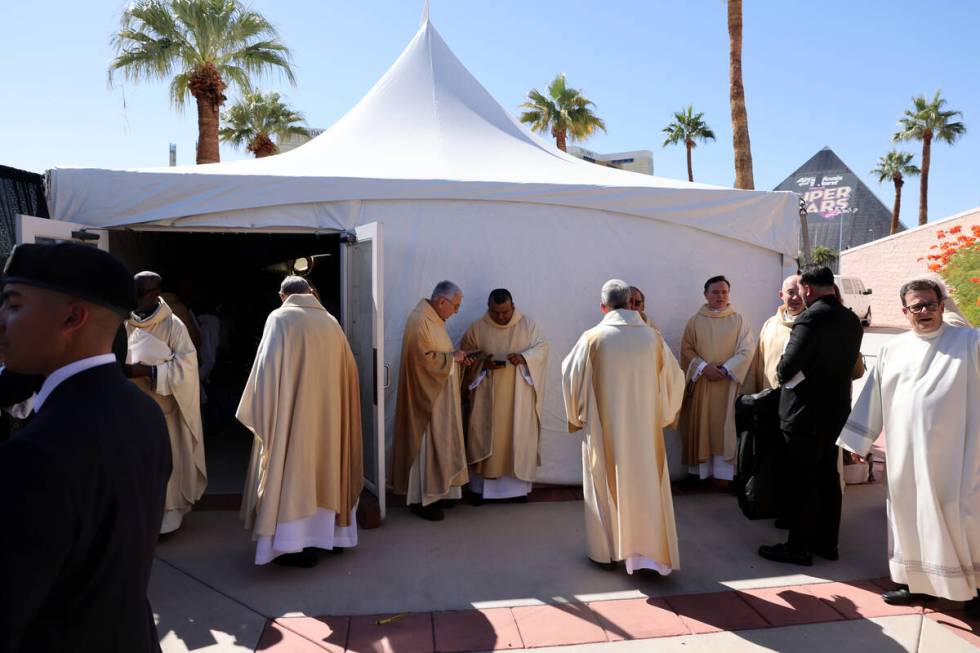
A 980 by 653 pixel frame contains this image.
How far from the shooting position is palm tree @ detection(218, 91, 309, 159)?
A: 2195 centimetres

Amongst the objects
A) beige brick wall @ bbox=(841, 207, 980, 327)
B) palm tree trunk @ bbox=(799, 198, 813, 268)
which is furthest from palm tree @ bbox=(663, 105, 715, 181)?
palm tree trunk @ bbox=(799, 198, 813, 268)

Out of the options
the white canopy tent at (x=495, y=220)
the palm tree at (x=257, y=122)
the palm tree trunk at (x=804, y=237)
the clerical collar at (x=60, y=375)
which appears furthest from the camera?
the palm tree at (x=257, y=122)

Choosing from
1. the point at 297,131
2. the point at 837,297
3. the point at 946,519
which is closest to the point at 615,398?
the point at 837,297

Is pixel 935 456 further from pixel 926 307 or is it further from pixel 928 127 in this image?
pixel 928 127

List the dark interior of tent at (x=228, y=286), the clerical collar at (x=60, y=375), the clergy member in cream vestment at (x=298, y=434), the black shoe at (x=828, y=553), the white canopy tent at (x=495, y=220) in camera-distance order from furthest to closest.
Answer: the dark interior of tent at (x=228, y=286), the white canopy tent at (x=495, y=220), the black shoe at (x=828, y=553), the clergy member in cream vestment at (x=298, y=434), the clerical collar at (x=60, y=375)

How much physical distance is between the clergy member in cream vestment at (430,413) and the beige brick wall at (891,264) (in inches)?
1064

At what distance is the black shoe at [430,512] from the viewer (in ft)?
16.9

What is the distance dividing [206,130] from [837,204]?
45.2 metres

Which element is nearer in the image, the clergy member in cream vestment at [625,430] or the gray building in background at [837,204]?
the clergy member in cream vestment at [625,430]

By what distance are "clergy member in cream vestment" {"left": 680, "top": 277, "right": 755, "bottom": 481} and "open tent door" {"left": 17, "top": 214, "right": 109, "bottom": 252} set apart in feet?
15.6

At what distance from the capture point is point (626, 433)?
4.03 meters

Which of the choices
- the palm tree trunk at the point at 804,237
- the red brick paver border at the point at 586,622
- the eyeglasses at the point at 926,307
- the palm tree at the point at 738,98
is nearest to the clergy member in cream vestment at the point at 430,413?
the red brick paver border at the point at 586,622

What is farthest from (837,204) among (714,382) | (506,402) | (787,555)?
(787,555)

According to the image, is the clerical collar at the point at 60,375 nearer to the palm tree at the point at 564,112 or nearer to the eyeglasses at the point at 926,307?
the eyeglasses at the point at 926,307
